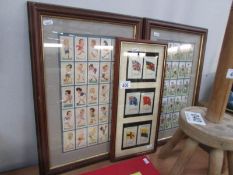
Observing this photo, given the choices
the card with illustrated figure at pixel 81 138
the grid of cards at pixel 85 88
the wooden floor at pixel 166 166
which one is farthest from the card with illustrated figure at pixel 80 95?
the wooden floor at pixel 166 166

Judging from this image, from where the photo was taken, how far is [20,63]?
21.3 inches

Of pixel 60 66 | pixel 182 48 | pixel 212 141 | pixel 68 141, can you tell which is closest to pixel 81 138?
pixel 68 141

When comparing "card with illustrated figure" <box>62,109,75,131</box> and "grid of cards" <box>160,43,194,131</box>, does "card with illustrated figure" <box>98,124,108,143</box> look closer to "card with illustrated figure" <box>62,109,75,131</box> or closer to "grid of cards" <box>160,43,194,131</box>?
"card with illustrated figure" <box>62,109,75,131</box>

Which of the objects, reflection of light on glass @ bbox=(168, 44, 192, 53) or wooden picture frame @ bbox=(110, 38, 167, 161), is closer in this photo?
wooden picture frame @ bbox=(110, 38, 167, 161)

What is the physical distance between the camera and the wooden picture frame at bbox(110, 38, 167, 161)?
61 cm

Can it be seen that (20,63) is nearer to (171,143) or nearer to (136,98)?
(136,98)

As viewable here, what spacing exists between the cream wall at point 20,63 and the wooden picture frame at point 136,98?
0.50 ft

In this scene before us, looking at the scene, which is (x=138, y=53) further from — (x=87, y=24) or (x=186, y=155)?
(x=186, y=155)

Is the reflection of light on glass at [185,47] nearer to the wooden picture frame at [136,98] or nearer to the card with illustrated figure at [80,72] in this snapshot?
the wooden picture frame at [136,98]

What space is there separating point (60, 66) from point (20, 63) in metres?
0.12

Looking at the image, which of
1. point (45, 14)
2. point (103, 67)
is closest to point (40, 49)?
point (45, 14)

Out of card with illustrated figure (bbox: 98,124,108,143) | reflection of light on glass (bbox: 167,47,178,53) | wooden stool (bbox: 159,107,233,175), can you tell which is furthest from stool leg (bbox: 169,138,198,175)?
reflection of light on glass (bbox: 167,47,178,53)

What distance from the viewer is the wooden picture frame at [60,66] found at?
50cm

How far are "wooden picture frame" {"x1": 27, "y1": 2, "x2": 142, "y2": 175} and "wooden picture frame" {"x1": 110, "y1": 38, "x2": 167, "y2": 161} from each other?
5 cm
